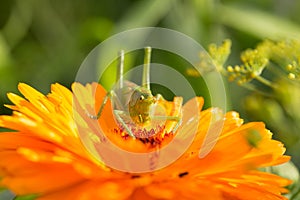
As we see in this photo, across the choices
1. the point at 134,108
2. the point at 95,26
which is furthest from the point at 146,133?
the point at 95,26

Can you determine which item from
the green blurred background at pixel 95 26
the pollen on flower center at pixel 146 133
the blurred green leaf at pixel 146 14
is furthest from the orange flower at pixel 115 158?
the blurred green leaf at pixel 146 14

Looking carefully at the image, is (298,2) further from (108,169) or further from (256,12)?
(108,169)

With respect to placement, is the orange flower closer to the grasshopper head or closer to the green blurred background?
the grasshopper head

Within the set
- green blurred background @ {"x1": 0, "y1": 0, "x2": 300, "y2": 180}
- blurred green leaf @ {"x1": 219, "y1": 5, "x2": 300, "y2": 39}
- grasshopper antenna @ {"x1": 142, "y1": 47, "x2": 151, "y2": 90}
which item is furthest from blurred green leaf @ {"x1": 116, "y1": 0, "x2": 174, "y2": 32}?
grasshopper antenna @ {"x1": 142, "y1": 47, "x2": 151, "y2": 90}

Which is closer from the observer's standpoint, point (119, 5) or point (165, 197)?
point (165, 197)

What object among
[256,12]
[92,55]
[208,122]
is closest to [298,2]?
[256,12]

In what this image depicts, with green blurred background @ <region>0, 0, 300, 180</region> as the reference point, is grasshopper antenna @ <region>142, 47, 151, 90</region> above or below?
below

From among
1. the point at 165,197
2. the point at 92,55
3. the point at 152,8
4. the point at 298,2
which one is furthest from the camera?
the point at 298,2
